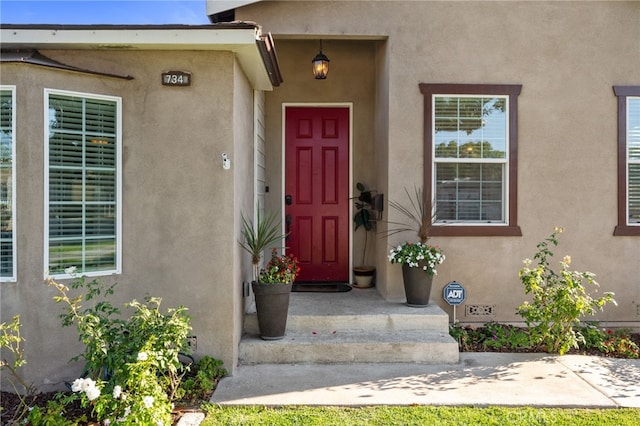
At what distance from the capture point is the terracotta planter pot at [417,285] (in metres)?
4.55

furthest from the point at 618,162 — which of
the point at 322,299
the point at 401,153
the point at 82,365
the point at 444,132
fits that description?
the point at 82,365

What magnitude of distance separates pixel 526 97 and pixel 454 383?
327 cm

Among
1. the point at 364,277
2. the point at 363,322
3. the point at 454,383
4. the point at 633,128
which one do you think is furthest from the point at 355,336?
the point at 633,128

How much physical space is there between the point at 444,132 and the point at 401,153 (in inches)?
22.1

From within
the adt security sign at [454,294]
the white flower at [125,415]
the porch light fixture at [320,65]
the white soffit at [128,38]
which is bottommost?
the white flower at [125,415]

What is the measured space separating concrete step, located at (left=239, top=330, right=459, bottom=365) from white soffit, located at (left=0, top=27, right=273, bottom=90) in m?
2.62

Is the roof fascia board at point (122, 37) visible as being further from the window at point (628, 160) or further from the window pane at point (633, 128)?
the window pane at point (633, 128)

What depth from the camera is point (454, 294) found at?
191 inches

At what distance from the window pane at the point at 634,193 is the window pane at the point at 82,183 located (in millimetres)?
5464

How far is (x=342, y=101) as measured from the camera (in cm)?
588

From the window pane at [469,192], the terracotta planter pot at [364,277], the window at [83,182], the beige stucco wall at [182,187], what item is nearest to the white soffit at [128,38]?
the beige stucco wall at [182,187]

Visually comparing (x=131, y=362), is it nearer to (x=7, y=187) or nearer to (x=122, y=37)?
(x=7, y=187)

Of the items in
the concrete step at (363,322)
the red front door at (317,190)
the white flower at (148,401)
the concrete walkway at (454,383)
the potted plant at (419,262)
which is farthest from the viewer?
the red front door at (317,190)

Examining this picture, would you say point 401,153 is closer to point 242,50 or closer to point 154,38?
point 242,50
